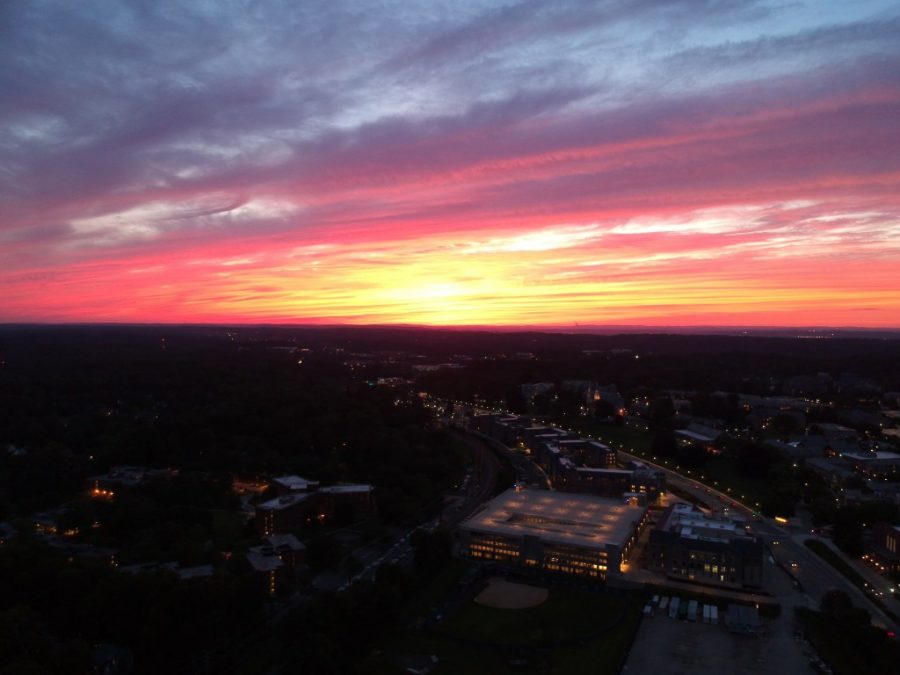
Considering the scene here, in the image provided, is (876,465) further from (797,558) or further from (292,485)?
(292,485)

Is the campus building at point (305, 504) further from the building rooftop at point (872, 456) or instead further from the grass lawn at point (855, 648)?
the building rooftop at point (872, 456)

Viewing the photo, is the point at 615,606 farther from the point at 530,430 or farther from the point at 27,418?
the point at 27,418

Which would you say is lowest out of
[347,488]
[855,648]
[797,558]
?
[797,558]

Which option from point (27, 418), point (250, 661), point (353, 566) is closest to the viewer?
point (250, 661)

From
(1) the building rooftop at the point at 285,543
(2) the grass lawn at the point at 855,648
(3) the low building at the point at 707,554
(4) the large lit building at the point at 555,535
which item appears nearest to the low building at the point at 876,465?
(4) the large lit building at the point at 555,535

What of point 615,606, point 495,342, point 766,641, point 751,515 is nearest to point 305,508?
point 615,606

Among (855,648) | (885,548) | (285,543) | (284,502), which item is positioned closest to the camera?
(855,648)

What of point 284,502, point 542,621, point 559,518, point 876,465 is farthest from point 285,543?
point 876,465
